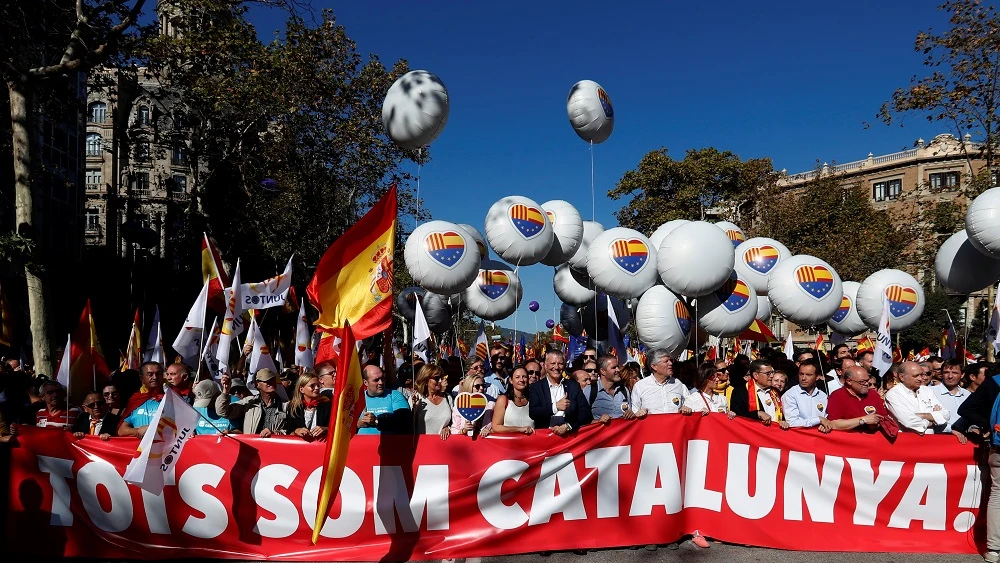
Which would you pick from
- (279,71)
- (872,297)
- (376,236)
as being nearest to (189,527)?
(376,236)

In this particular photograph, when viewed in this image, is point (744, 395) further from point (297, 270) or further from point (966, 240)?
point (297, 270)

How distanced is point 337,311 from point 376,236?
26.2 inches

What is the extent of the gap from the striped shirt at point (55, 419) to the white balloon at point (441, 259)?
17.7 feet

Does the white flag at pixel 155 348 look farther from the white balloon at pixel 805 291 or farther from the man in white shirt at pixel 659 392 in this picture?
the white balloon at pixel 805 291

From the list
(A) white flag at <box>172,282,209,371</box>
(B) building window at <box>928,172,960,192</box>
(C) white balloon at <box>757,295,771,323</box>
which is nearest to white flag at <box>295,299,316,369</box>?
(A) white flag at <box>172,282,209,371</box>

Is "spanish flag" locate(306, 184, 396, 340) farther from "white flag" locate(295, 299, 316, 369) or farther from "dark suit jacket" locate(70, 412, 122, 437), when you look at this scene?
"white flag" locate(295, 299, 316, 369)

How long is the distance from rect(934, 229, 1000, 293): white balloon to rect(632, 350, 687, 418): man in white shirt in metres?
8.02

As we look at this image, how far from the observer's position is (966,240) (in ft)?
41.6

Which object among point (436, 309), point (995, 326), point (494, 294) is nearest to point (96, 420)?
point (494, 294)

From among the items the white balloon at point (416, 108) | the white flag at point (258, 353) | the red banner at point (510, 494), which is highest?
the white balloon at point (416, 108)

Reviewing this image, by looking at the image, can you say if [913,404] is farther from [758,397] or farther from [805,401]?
[758,397]

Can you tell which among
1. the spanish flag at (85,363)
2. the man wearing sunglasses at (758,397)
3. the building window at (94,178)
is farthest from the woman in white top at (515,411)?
the building window at (94,178)

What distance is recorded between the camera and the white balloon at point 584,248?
14405 millimetres

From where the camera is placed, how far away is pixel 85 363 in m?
8.87
